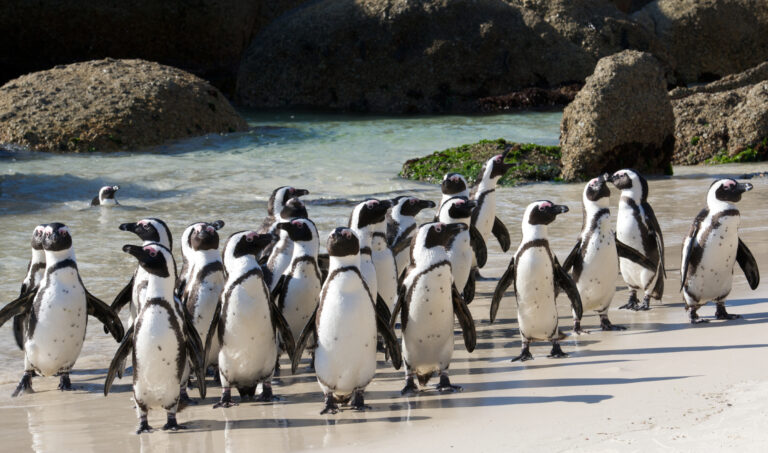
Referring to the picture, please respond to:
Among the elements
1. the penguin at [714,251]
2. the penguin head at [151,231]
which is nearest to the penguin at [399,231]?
the penguin head at [151,231]

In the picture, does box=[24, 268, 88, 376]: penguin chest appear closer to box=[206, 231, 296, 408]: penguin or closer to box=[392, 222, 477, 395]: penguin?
box=[206, 231, 296, 408]: penguin

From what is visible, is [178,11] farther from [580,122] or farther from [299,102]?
[580,122]

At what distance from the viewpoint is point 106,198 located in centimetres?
1191

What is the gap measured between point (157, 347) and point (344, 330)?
87 centimetres

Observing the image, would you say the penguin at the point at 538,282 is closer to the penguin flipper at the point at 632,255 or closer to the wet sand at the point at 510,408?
the wet sand at the point at 510,408

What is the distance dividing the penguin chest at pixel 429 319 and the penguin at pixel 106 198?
286 inches

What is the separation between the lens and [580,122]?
1324 centimetres

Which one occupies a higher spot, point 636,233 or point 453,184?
point 453,184

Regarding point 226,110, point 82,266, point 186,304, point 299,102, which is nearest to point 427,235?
point 186,304

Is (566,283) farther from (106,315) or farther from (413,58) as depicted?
(413,58)

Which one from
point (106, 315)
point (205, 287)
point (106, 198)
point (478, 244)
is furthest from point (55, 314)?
point (106, 198)

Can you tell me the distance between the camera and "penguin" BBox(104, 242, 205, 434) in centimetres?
476

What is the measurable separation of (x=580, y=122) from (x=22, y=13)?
47.0ft

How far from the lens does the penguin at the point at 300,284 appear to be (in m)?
5.73
